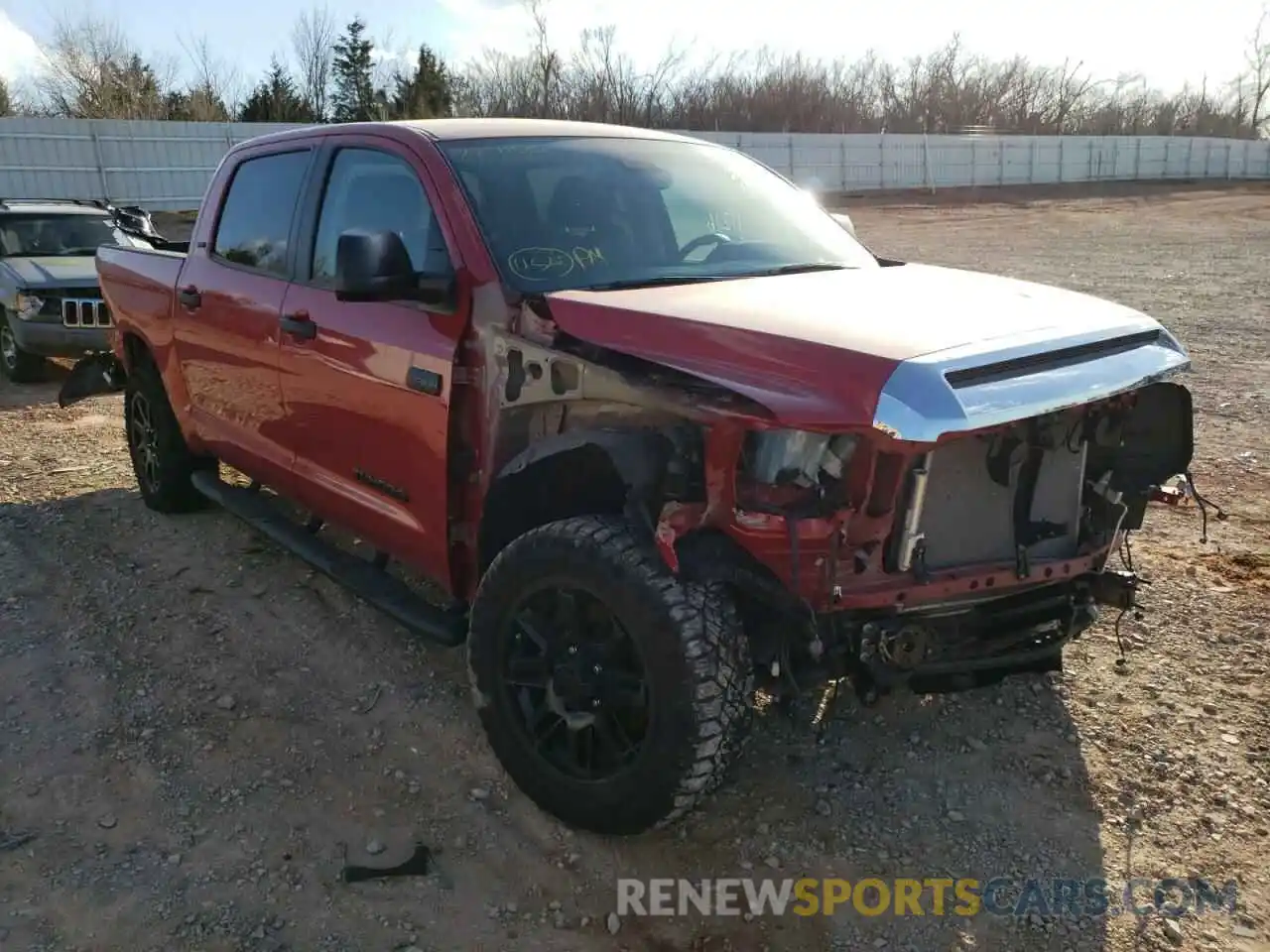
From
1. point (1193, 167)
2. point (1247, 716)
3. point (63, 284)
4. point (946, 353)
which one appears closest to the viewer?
point (946, 353)

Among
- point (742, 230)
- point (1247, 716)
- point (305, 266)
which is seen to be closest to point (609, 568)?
point (742, 230)

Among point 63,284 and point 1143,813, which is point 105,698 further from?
point 63,284

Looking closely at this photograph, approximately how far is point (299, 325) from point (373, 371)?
1.85 feet

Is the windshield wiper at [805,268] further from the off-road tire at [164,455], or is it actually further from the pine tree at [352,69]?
the pine tree at [352,69]

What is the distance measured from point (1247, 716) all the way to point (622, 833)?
7.32 ft

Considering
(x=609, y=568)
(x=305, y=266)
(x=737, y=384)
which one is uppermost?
(x=305, y=266)

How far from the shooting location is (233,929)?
2795 millimetres

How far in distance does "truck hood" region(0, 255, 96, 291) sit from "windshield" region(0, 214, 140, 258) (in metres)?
0.20

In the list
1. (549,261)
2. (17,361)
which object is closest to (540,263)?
(549,261)

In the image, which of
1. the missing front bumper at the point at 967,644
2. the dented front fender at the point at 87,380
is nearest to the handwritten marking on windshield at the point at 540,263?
the missing front bumper at the point at 967,644

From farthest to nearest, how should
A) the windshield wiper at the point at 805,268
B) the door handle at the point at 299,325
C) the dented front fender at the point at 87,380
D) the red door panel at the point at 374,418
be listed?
the dented front fender at the point at 87,380 → the door handle at the point at 299,325 → the windshield wiper at the point at 805,268 → the red door panel at the point at 374,418

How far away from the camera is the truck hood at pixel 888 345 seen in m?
2.50

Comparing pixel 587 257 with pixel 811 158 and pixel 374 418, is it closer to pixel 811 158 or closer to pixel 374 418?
pixel 374 418

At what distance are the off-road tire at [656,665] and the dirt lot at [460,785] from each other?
20 cm
